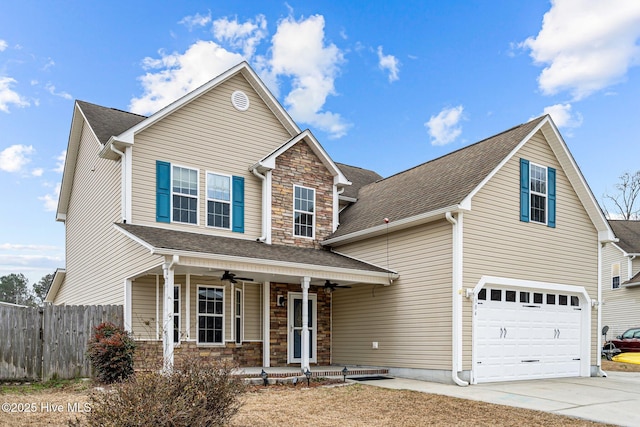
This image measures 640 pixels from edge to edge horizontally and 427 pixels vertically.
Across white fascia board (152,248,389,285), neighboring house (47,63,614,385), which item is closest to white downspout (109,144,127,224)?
neighboring house (47,63,614,385)

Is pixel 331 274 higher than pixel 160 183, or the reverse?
pixel 160 183

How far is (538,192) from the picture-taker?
15.1 meters

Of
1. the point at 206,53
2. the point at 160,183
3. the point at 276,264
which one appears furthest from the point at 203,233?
the point at 206,53

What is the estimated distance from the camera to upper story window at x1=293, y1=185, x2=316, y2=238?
16438 millimetres

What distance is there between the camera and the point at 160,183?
1427cm

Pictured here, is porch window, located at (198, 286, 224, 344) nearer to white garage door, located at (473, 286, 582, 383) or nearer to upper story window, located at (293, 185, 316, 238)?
upper story window, located at (293, 185, 316, 238)

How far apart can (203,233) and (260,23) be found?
762 centimetres

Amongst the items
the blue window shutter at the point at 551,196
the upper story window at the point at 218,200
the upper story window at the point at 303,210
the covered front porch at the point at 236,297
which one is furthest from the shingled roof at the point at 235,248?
the blue window shutter at the point at 551,196

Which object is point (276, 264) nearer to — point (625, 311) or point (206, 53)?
point (206, 53)

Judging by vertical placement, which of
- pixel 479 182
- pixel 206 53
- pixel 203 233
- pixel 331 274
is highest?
pixel 206 53

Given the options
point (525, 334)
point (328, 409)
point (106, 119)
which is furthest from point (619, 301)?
point (106, 119)

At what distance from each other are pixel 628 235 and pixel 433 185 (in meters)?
21.8

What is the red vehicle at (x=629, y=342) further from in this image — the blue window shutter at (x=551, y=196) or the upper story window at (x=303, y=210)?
the upper story window at (x=303, y=210)

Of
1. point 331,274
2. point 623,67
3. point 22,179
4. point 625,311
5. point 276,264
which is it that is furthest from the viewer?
point 625,311
